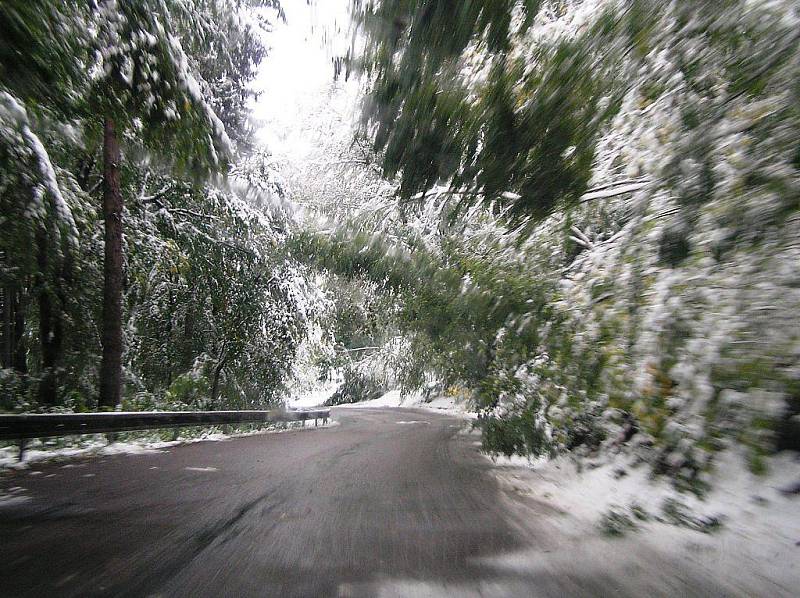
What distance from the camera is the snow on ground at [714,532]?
11.7 ft

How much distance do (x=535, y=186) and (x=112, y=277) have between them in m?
9.78

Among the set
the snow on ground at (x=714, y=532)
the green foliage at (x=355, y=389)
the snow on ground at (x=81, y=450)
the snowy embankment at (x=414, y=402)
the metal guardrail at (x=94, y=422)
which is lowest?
the snow on ground at (x=714, y=532)

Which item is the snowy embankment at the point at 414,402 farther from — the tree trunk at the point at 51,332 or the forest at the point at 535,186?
the forest at the point at 535,186

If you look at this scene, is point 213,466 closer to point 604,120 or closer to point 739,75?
point 604,120

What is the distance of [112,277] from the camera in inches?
477

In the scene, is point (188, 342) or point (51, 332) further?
point (188, 342)

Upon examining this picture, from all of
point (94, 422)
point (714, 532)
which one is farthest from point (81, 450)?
point (714, 532)

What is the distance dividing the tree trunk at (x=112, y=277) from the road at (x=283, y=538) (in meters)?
4.74

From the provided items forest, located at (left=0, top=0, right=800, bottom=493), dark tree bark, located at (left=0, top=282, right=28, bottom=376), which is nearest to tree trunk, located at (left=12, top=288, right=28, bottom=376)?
dark tree bark, located at (left=0, top=282, right=28, bottom=376)

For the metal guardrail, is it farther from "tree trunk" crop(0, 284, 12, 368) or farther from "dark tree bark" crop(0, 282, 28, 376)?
"tree trunk" crop(0, 284, 12, 368)

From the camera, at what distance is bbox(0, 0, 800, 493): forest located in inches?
142

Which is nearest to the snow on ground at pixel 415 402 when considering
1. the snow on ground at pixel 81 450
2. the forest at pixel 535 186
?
the snow on ground at pixel 81 450

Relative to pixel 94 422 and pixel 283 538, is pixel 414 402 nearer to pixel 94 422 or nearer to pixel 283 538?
pixel 94 422

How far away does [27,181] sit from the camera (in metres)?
7.26
